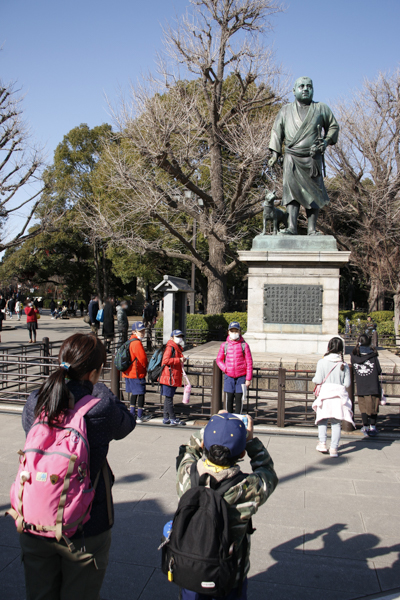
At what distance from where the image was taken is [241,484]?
2330 millimetres

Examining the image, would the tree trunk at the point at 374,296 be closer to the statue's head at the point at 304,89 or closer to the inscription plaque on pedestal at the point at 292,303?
the inscription plaque on pedestal at the point at 292,303

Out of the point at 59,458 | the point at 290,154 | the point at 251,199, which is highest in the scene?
the point at 251,199

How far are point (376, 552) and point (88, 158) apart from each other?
130 ft

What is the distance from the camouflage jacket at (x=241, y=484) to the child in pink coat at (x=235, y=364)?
4.71m

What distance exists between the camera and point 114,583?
3393 millimetres

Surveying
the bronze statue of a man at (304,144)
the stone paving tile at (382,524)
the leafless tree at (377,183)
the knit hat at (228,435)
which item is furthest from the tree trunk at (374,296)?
the knit hat at (228,435)

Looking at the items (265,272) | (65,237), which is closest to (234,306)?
(65,237)

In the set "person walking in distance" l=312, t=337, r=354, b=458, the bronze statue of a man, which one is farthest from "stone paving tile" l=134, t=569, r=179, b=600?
the bronze statue of a man

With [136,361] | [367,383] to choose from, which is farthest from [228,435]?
[136,361]

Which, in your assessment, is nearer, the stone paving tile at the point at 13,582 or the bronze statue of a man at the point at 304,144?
the stone paving tile at the point at 13,582

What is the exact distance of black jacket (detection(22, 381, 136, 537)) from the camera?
2340 mm

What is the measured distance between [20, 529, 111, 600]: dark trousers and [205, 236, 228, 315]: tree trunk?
20100 mm

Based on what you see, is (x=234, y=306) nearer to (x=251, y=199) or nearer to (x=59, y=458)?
(x=251, y=199)

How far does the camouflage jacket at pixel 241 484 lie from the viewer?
7.41 ft
